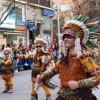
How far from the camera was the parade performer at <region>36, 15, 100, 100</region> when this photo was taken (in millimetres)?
4246

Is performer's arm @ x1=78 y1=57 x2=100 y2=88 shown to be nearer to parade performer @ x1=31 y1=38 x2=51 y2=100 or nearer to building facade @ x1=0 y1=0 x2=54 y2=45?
parade performer @ x1=31 y1=38 x2=51 y2=100

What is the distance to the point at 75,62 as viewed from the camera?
4336 millimetres

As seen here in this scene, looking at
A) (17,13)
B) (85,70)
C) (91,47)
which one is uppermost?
(17,13)

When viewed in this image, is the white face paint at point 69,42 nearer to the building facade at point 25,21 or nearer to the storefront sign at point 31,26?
the building facade at point 25,21

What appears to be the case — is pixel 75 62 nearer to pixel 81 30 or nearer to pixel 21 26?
pixel 81 30

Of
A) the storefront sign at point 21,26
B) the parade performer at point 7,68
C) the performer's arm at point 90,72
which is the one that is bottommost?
the parade performer at point 7,68

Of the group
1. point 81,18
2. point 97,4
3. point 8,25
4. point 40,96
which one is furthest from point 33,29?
point 81,18

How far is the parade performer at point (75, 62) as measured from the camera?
425cm

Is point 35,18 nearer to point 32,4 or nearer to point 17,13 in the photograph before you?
point 32,4

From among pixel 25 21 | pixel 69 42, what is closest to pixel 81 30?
pixel 69 42

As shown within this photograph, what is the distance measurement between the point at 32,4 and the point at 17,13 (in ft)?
11.0

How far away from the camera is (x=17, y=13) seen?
29703 mm

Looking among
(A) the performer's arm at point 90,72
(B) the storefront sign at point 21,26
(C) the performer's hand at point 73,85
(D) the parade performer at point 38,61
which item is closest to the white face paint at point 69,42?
(A) the performer's arm at point 90,72

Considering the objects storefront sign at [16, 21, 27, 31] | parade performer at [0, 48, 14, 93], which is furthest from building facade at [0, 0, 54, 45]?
parade performer at [0, 48, 14, 93]
